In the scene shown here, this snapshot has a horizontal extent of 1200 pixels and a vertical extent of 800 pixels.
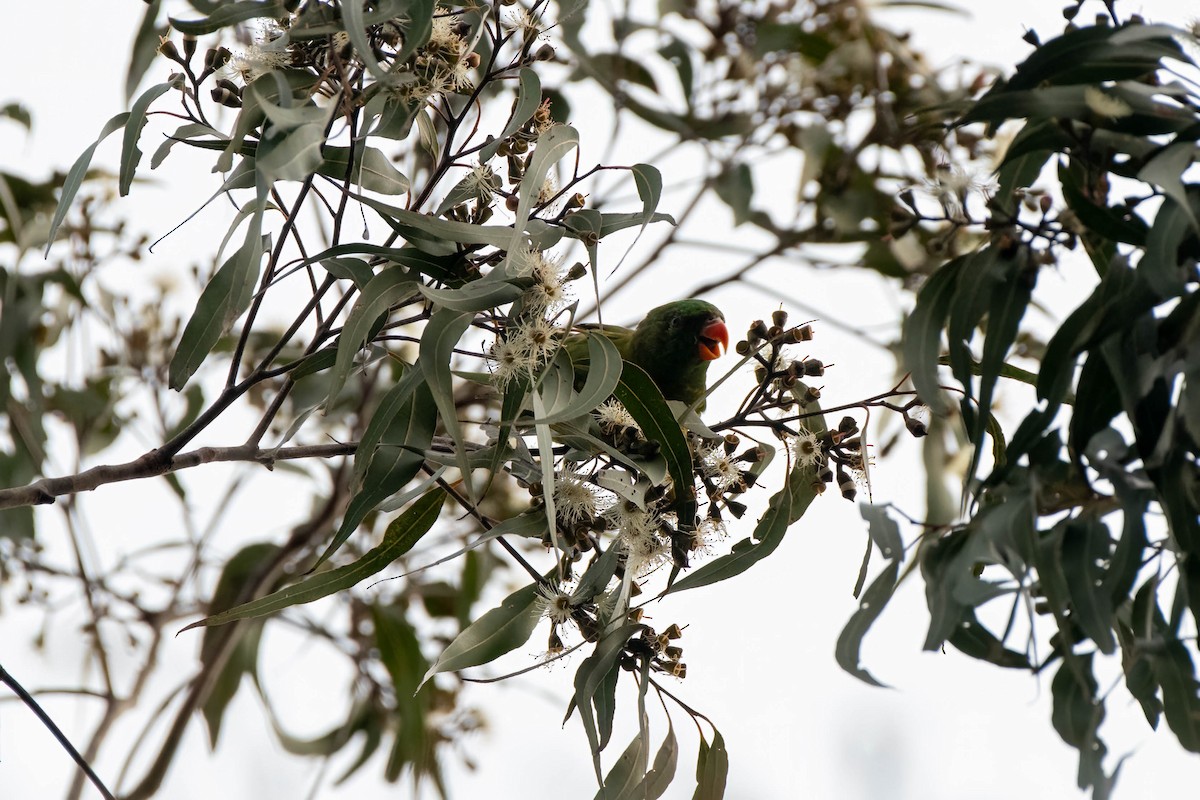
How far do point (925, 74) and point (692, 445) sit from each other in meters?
2.32

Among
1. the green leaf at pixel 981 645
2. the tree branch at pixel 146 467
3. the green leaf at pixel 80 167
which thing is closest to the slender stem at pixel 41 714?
the tree branch at pixel 146 467

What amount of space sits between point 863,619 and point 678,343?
1.42m

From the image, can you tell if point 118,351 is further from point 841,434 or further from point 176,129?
point 841,434

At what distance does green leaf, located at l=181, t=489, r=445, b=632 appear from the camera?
1.60 meters

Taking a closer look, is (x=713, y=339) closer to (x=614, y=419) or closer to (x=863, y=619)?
(x=614, y=419)

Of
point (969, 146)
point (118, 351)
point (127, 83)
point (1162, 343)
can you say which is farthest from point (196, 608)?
point (1162, 343)

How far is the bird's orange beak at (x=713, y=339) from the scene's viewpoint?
267 cm

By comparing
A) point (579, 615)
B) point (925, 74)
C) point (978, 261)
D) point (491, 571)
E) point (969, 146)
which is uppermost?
point (925, 74)

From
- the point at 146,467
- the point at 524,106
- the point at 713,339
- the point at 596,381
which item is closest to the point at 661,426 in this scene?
the point at 596,381

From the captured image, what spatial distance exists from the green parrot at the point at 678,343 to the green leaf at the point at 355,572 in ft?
3.12

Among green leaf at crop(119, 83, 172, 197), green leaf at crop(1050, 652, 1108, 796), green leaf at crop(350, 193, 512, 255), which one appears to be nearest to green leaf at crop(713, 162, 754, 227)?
green leaf at crop(350, 193, 512, 255)

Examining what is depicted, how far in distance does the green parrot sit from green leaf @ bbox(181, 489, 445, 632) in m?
0.95

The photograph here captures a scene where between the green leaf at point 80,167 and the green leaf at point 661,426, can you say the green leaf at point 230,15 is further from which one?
the green leaf at point 661,426

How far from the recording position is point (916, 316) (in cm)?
146
